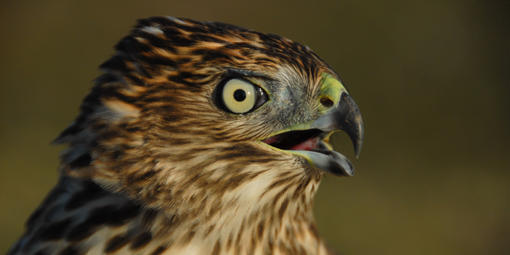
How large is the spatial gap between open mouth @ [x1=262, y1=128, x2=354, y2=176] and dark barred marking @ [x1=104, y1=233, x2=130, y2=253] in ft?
1.95

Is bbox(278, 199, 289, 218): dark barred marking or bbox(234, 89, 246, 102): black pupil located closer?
bbox(234, 89, 246, 102): black pupil

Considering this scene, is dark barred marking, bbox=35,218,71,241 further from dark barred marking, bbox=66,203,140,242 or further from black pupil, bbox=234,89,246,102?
black pupil, bbox=234,89,246,102

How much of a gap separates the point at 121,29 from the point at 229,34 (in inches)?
312

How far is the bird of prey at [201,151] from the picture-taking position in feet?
7.13

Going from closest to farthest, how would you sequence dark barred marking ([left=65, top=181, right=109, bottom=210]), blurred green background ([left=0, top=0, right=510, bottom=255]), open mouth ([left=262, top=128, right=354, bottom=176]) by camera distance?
open mouth ([left=262, top=128, right=354, bottom=176]) → dark barred marking ([left=65, top=181, right=109, bottom=210]) → blurred green background ([left=0, top=0, right=510, bottom=255])

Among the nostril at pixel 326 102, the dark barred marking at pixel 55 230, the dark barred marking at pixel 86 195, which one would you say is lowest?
the dark barred marking at pixel 55 230

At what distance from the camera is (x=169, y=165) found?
2166 millimetres

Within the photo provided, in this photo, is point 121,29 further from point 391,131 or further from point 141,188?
point 141,188

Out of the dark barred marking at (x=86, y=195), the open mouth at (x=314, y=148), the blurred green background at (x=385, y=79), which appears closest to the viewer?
the open mouth at (x=314, y=148)

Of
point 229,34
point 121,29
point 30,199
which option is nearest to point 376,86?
point 121,29

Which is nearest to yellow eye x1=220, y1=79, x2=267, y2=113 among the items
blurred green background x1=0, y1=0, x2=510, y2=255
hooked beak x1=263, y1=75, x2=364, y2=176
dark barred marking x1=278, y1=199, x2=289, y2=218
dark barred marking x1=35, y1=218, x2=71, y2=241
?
hooked beak x1=263, y1=75, x2=364, y2=176

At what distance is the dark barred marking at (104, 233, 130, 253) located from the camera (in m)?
2.18

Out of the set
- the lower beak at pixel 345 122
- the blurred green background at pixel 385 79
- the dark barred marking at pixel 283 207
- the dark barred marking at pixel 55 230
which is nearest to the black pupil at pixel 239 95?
the lower beak at pixel 345 122

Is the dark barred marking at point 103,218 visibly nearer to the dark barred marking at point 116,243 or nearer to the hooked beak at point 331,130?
the dark barred marking at point 116,243
